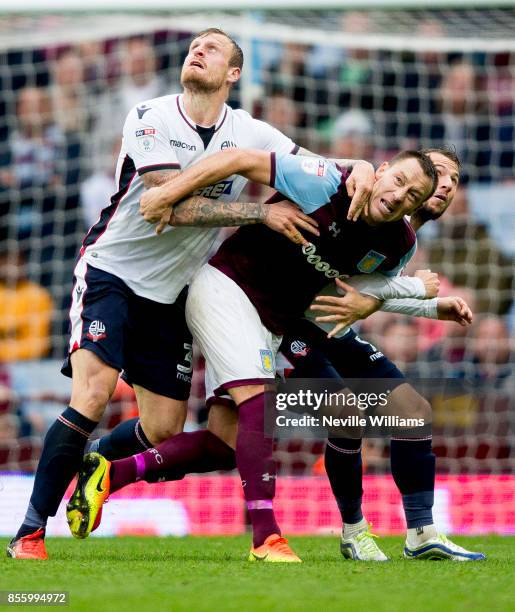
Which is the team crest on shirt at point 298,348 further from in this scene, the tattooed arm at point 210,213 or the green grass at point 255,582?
the green grass at point 255,582

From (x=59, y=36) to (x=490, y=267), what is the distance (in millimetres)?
3931

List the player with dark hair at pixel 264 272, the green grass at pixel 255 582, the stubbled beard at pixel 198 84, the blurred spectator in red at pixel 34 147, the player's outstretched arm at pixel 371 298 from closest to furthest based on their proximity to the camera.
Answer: the green grass at pixel 255 582, the player with dark hair at pixel 264 272, the player's outstretched arm at pixel 371 298, the stubbled beard at pixel 198 84, the blurred spectator in red at pixel 34 147

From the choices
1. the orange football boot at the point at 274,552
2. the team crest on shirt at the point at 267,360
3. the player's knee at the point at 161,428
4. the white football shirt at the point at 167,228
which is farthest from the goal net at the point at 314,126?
the orange football boot at the point at 274,552

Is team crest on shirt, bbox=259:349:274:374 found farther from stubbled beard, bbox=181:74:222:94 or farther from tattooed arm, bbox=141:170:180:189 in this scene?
stubbled beard, bbox=181:74:222:94

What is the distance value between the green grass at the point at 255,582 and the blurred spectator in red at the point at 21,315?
13.3 feet

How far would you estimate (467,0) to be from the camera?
7.93 meters

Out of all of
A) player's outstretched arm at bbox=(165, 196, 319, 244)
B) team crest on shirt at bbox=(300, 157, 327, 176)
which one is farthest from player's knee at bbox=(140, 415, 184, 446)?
team crest on shirt at bbox=(300, 157, 327, 176)

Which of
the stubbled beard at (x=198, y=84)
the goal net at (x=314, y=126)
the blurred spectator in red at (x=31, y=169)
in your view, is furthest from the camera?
the blurred spectator in red at (x=31, y=169)

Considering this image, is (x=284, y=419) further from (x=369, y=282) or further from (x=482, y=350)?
(x=482, y=350)

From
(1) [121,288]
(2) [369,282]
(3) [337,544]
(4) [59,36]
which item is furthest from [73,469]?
(4) [59,36]

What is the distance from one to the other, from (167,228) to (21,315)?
4672 mm

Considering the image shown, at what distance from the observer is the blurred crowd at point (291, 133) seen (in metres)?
9.69

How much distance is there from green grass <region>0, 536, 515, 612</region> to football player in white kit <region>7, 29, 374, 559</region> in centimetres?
52

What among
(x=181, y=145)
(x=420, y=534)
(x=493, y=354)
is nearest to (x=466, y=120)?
(x=493, y=354)
